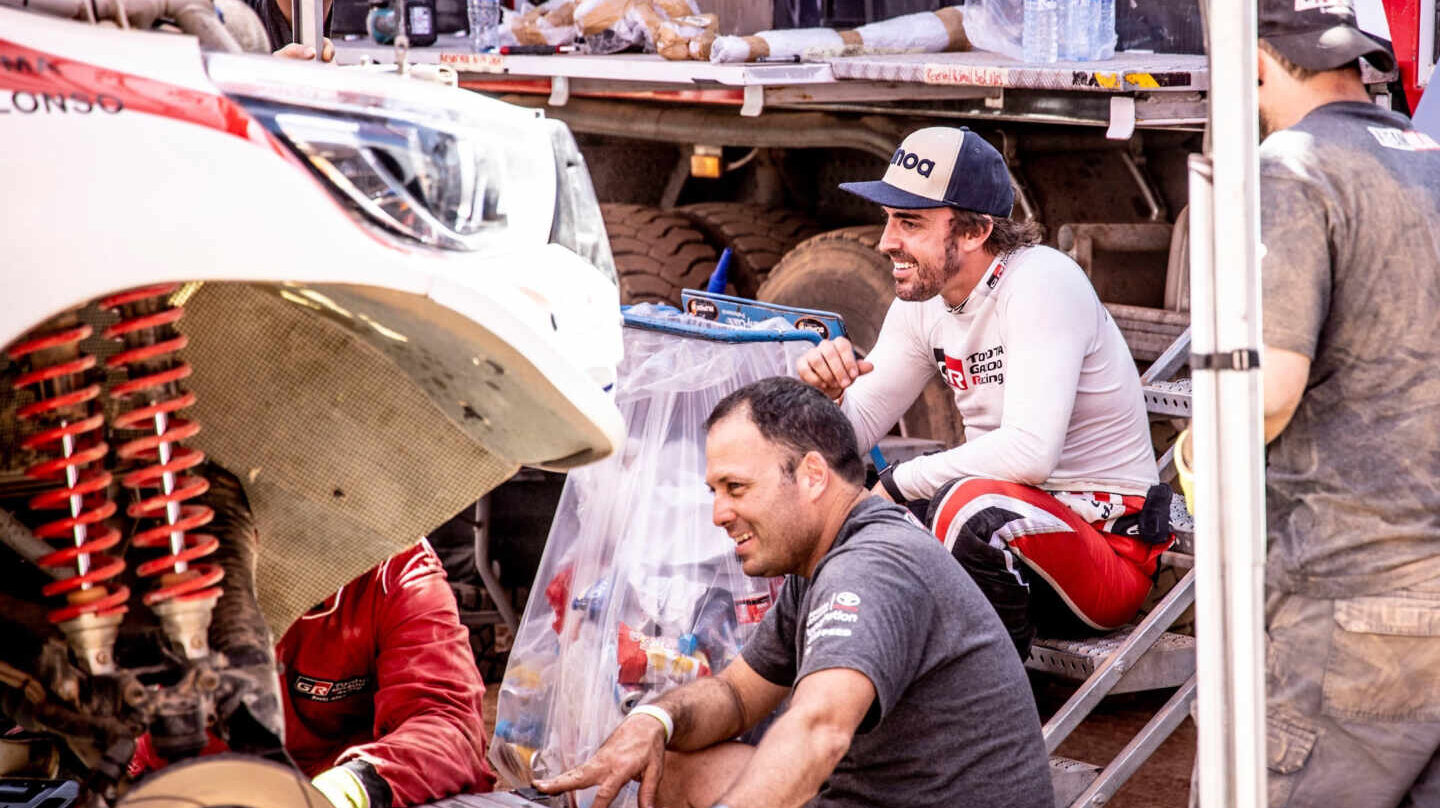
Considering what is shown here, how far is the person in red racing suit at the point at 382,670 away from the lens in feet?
10.0

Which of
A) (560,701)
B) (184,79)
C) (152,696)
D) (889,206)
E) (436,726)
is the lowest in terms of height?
(560,701)

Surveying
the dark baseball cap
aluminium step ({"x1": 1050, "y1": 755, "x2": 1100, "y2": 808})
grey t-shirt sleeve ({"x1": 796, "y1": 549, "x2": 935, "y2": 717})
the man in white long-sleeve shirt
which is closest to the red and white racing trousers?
the man in white long-sleeve shirt

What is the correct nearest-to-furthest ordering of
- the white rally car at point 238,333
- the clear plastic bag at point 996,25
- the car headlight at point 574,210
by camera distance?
1. the white rally car at point 238,333
2. the car headlight at point 574,210
3. the clear plastic bag at point 996,25

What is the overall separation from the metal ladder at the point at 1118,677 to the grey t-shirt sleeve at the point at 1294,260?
1419 mm

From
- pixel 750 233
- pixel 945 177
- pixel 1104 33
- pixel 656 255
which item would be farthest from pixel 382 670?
pixel 750 233

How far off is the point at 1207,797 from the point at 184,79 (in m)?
1.61

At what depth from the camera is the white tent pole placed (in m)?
2.21

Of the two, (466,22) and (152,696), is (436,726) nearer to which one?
(152,696)

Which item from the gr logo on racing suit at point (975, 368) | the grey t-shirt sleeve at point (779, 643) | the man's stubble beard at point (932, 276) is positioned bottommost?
the grey t-shirt sleeve at point (779, 643)

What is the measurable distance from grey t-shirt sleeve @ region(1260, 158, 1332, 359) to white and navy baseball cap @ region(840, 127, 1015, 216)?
5.19 ft

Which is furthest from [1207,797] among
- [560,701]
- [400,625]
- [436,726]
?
[560,701]

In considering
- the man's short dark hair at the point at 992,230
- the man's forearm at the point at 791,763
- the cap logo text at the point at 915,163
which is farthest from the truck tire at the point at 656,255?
the man's forearm at the point at 791,763

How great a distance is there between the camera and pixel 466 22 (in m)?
9.34

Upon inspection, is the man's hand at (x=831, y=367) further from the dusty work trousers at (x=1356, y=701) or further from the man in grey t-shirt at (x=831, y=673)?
the dusty work trousers at (x=1356, y=701)
